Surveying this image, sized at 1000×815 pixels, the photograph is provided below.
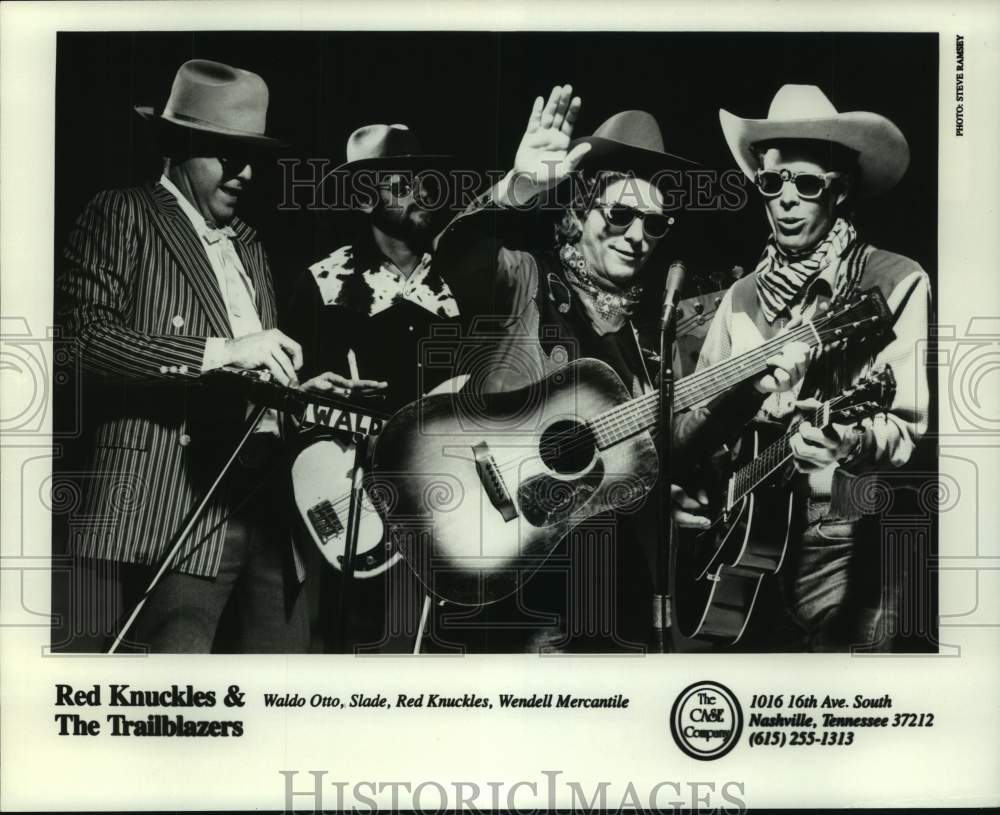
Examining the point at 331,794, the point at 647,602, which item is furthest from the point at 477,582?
the point at 331,794

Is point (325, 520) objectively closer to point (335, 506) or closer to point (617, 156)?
point (335, 506)

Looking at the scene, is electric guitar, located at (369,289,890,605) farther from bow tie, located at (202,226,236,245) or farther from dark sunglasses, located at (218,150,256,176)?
dark sunglasses, located at (218,150,256,176)

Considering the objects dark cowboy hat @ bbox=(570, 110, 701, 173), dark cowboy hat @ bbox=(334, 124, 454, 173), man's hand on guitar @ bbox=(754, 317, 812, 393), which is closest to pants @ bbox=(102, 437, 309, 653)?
dark cowboy hat @ bbox=(334, 124, 454, 173)

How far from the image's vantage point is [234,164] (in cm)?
441

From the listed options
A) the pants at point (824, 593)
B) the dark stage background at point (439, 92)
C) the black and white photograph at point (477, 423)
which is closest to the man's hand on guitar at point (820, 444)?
the black and white photograph at point (477, 423)

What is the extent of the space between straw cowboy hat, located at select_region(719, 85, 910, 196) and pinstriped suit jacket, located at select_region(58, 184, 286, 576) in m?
2.18

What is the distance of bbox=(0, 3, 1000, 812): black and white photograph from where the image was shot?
4.36m

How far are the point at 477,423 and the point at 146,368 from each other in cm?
148

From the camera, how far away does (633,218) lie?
441 centimetres

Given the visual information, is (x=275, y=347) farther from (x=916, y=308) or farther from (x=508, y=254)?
(x=916, y=308)

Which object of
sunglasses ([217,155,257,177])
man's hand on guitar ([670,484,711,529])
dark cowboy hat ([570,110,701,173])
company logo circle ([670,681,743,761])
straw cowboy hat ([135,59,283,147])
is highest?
straw cowboy hat ([135,59,283,147])

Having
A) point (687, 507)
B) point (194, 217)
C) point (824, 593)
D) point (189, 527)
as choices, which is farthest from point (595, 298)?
point (189, 527)

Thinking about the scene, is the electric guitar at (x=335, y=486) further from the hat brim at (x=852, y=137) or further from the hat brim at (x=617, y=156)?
the hat brim at (x=852, y=137)

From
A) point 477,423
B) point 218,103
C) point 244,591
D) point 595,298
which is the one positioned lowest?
point 244,591
